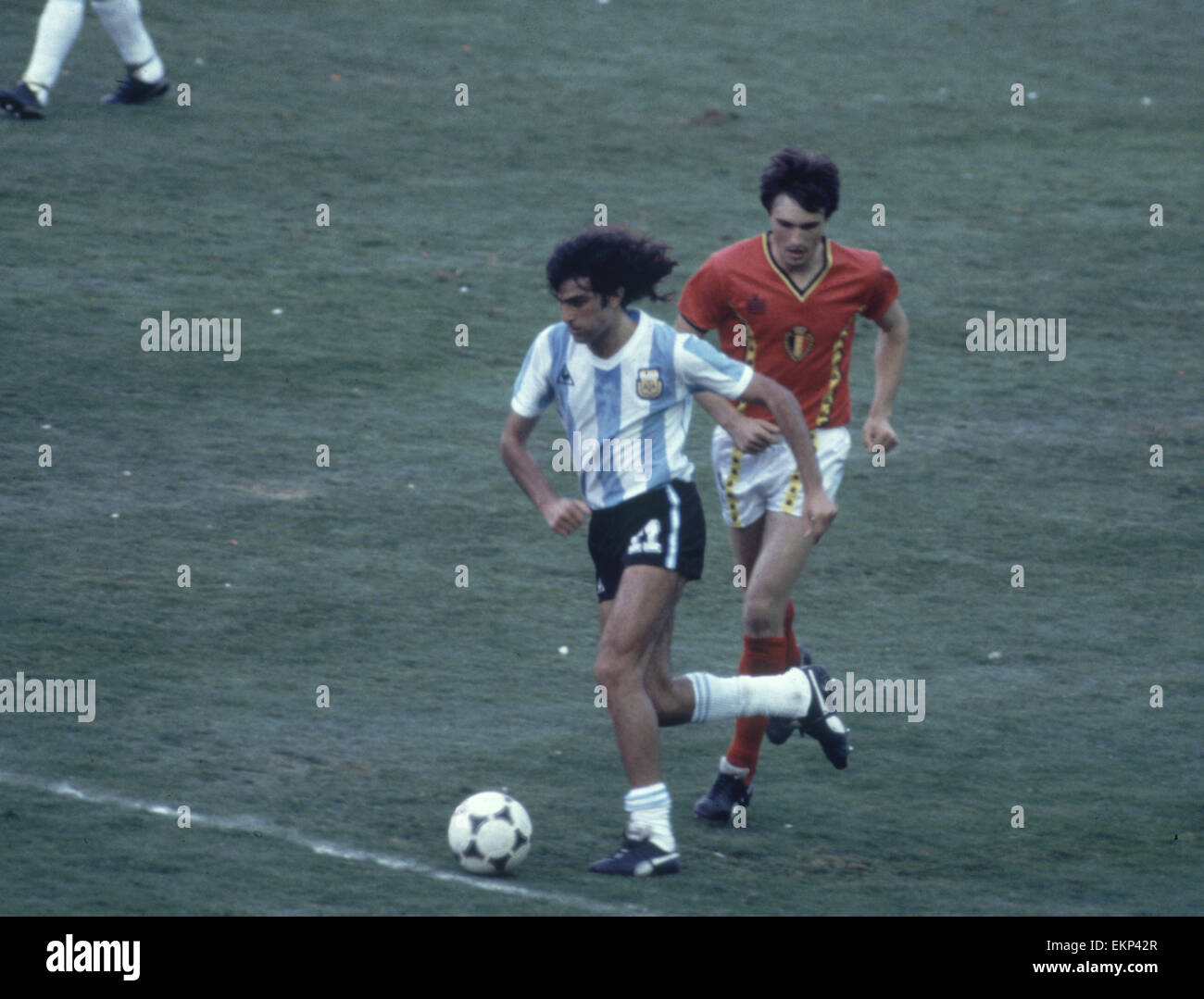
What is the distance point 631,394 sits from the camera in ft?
19.3

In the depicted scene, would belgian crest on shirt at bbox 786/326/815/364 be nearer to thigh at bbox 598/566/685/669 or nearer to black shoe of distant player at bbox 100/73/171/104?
thigh at bbox 598/566/685/669

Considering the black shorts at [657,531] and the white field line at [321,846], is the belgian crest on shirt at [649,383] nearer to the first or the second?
the black shorts at [657,531]

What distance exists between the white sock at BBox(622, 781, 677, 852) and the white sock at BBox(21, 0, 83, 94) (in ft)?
33.4

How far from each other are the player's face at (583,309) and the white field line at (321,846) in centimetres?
177

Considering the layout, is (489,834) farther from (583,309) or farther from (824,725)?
(583,309)

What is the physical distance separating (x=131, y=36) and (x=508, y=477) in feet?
21.1

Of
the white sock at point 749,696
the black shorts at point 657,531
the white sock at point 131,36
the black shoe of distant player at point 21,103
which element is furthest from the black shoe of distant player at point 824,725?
the black shoe of distant player at point 21,103

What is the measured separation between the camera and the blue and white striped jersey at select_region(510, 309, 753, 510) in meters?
5.90

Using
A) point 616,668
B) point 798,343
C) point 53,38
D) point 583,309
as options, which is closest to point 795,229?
point 798,343

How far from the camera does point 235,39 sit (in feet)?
57.1

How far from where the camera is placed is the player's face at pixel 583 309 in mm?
5789

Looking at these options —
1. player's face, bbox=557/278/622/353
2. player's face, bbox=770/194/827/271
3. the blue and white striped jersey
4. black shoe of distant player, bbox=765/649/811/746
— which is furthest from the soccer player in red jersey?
player's face, bbox=557/278/622/353

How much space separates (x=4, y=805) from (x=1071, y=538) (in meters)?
6.02

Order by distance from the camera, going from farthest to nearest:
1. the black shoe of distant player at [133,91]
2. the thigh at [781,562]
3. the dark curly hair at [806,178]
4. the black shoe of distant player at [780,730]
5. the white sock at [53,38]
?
the black shoe of distant player at [133,91], the white sock at [53,38], the black shoe of distant player at [780,730], the thigh at [781,562], the dark curly hair at [806,178]
